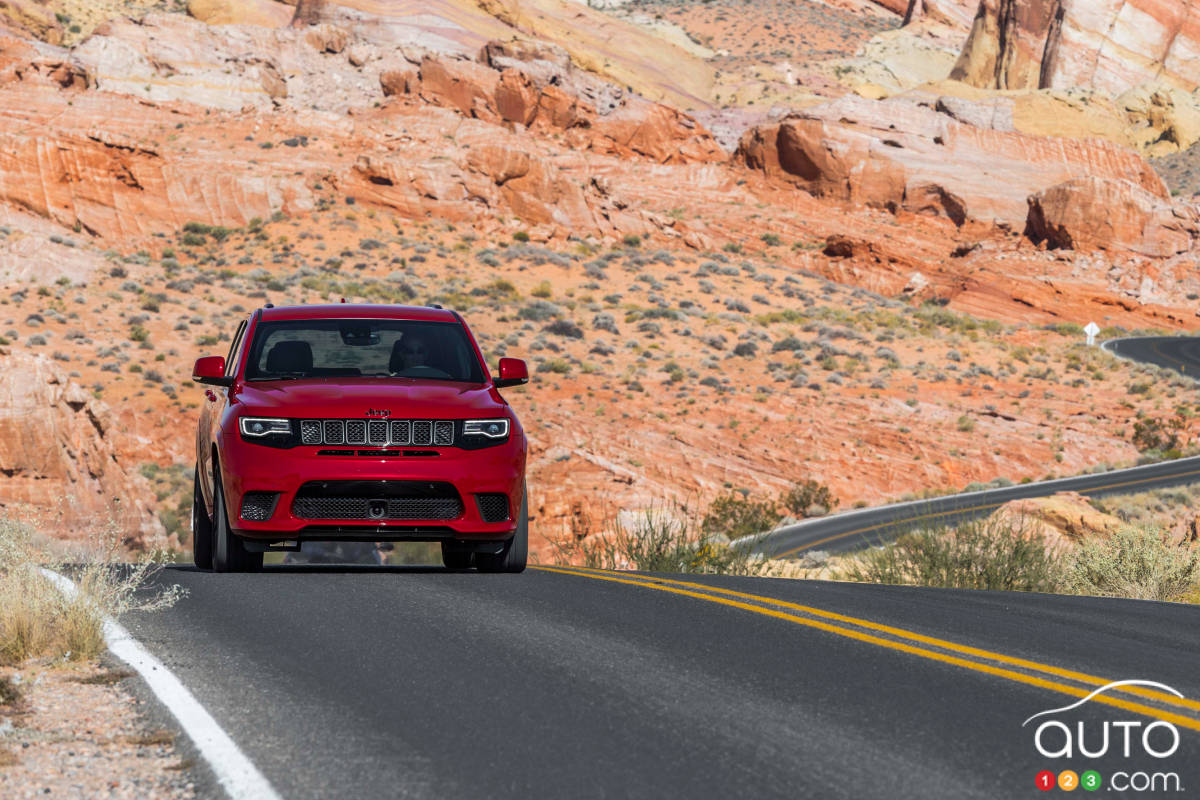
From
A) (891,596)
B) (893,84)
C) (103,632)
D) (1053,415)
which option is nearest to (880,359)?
(1053,415)

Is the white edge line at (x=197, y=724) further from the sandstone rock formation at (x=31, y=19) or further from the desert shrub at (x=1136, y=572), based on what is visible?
the sandstone rock formation at (x=31, y=19)

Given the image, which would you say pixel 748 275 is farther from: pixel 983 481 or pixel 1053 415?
pixel 983 481

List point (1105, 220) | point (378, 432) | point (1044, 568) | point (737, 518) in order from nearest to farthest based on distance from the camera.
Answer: point (378, 432) < point (1044, 568) < point (737, 518) < point (1105, 220)

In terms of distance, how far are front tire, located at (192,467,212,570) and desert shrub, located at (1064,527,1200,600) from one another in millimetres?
8908

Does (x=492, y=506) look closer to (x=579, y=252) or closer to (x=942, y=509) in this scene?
(x=942, y=509)

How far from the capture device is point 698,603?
30.5 ft

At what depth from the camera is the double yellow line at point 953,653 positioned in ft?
19.8

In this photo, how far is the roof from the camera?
11094 mm

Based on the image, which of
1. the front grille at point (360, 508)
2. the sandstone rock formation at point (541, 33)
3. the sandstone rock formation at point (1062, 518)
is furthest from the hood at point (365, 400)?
the sandstone rock formation at point (541, 33)

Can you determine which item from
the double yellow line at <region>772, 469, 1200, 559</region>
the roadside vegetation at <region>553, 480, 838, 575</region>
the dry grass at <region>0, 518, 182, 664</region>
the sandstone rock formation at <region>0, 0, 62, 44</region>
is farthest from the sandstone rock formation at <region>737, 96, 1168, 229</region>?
the dry grass at <region>0, 518, 182, 664</region>

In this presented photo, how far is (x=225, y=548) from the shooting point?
1059 centimetres

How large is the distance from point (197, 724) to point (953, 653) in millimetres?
4134

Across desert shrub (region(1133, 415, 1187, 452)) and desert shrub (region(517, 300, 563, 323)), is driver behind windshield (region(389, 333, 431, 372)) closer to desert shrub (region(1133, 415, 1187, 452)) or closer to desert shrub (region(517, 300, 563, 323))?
desert shrub (region(1133, 415, 1187, 452))

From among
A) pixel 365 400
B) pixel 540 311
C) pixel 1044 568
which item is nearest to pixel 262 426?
pixel 365 400
